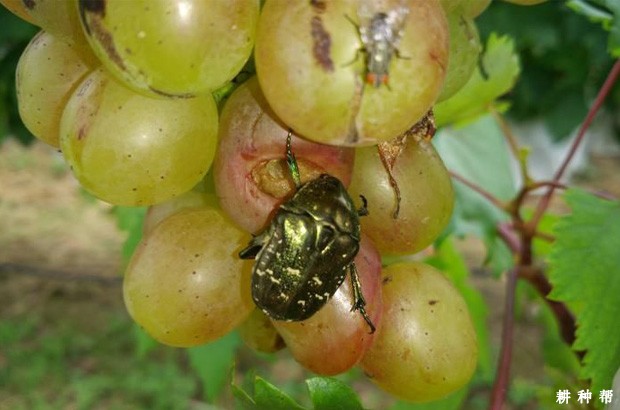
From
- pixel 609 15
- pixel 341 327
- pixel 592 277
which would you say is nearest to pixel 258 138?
pixel 341 327

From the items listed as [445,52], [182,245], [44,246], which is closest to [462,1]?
[445,52]

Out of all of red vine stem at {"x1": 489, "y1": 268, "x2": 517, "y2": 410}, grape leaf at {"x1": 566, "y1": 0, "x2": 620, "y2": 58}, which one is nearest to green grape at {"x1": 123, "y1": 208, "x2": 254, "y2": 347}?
red vine stem at {"x1": 489, "y1": 268, "x2": 517, "y2": 410}

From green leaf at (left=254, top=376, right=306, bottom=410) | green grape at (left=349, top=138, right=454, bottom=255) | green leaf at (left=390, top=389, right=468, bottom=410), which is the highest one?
green grape at (left=349, top=138, right=454, bottom=255)

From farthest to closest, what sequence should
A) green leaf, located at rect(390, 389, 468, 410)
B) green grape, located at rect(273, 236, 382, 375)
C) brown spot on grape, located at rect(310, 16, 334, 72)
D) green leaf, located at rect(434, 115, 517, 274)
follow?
green leaf, located at rect(434, 115, 517, 274) → green leaf, located at rect(390, 389, 468, 410) → green grape, located at rect(273, 236, 382, 375) → brown spot on grape, located at rect(310, 16, 334, 72)

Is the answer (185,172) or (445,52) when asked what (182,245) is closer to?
(185,172)

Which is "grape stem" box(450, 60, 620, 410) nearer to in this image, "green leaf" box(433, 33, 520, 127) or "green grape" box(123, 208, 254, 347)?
"green leaf" box(433, 33, 520, 127)
